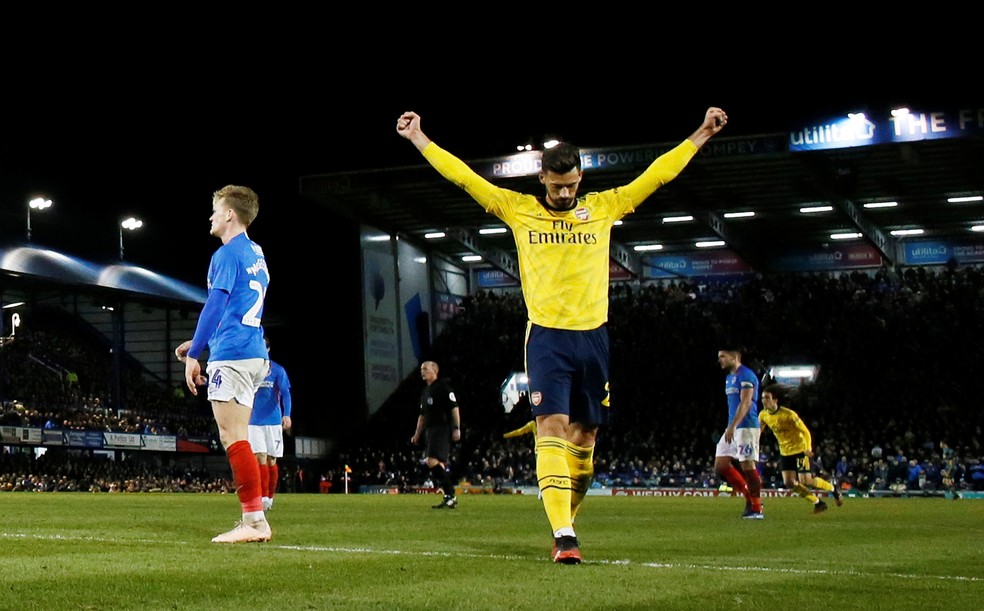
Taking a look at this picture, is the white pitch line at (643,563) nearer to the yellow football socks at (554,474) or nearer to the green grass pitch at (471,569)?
the green grass pitch at (471,569)

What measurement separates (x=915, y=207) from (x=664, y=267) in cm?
1113

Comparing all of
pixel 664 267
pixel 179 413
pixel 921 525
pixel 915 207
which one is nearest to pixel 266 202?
pixel 179 413

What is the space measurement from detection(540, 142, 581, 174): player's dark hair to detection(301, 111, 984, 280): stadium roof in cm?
2939

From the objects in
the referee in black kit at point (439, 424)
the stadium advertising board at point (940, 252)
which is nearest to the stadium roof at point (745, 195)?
the stadium advertising board at point (940, 252)

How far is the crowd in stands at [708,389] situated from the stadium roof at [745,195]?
2.11 metres

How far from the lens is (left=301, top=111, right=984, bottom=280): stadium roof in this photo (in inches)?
1441

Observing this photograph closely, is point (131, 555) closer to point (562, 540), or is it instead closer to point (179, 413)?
point (562, 540)

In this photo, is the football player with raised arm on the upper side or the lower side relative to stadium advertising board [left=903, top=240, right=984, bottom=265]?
lower

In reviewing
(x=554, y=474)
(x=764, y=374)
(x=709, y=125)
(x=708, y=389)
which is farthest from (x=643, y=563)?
(x=708, y=389)

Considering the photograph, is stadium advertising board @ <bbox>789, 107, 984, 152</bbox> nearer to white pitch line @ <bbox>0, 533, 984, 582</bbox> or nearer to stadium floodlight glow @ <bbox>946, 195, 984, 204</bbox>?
stadium floodlight glow @ <bbox>946, 195, 984, 204</bbox>

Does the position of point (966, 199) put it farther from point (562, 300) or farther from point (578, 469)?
point (562, 300)

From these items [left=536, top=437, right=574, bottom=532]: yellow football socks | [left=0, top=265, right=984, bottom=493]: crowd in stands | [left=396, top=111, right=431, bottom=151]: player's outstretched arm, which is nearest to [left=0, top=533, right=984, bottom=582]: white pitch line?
[left=536, top=437, right=574, bottom=532]: yellow football socks

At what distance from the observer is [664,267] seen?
50.6m

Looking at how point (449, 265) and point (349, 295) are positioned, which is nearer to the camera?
point (349, 295)
